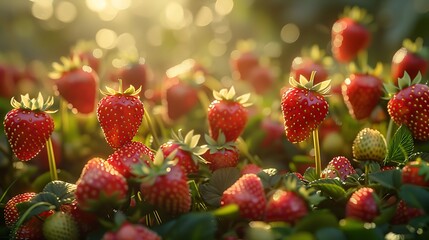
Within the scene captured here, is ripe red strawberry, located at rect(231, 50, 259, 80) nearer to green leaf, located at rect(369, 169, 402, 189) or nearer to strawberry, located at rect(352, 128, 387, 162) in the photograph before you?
strawberry, located at rect(352, 128, 387, 162)

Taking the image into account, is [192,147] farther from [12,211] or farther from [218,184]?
[12,211]

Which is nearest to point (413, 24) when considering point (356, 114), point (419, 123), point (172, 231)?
point (356, 114)

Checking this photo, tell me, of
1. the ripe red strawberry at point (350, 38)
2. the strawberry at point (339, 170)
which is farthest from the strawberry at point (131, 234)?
the ripe red strawberry at point (350, 38)

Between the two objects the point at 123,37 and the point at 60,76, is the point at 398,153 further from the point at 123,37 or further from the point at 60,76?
the point at 123,37

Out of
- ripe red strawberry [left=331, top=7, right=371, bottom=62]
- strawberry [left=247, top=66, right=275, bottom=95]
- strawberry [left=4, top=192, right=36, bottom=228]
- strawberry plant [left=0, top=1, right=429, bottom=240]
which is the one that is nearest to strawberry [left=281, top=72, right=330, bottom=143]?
strawberry plant [left=0, top=1, right=429, bottom=240]

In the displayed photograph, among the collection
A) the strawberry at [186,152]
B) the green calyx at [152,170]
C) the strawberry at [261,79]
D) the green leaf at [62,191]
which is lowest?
the strawberry at [261,79]

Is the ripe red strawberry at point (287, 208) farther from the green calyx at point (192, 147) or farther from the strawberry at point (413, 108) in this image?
the strawberry at point (413, 108)

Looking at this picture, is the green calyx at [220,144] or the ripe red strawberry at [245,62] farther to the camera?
the ripe red strawberry at [245,62]
